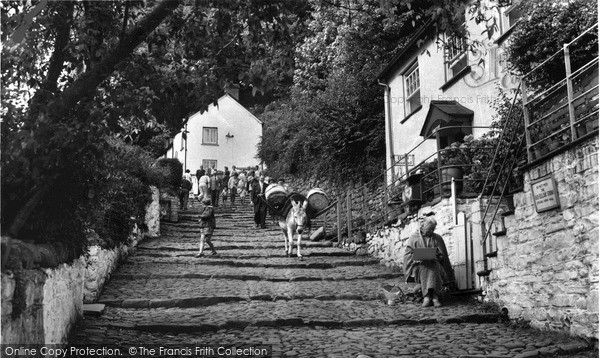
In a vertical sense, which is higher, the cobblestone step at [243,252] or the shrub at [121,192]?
the shrub at [121,192]

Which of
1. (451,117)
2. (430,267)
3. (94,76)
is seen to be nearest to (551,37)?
(430,267)

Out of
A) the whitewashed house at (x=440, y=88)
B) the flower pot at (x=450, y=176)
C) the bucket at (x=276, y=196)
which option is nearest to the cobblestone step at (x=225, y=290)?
the flower pot at (x=450, y=176)

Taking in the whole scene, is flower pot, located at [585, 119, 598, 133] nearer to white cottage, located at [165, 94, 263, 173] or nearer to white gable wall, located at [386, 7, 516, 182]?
white gable wall, located at [386, 7, 516, 182]

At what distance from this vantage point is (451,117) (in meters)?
17.5

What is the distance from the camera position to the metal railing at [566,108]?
28.2ft

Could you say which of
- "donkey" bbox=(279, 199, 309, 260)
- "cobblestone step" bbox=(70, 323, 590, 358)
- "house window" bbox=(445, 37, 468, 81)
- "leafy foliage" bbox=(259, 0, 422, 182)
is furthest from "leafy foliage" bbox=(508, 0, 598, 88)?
"leafy foliage" bbox=(259, 0, 422, 182)

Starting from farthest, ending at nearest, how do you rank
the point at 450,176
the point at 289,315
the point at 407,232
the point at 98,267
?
the point at 407,232 → the point at 450,176 → the point at 98,267 → the point at 289,315

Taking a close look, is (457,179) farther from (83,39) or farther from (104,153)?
(83,39)

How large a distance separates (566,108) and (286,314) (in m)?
5.25

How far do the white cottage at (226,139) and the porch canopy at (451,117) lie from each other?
34.1m

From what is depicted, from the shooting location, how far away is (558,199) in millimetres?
8812

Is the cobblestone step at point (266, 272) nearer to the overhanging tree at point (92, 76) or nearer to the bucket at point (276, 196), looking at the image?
the bucket at point (276, 196)

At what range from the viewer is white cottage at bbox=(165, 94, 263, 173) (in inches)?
2031

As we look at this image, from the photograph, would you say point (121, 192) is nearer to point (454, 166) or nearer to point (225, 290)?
point (225, 290)
